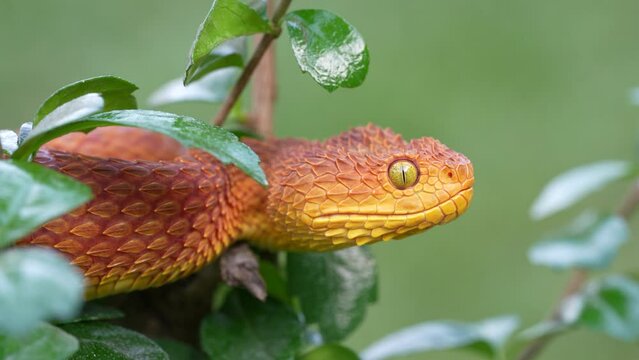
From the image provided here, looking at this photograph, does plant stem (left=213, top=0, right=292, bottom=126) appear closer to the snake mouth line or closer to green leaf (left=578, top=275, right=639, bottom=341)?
the snake mouth line

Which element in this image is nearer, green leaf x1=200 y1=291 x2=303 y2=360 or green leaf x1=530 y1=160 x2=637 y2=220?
green leaf x1=200 y1=291 x2=303 y2=360

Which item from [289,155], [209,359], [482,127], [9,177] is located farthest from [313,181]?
[482,127]

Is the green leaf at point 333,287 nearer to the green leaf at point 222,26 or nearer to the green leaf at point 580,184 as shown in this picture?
the green leaf at point 222,26

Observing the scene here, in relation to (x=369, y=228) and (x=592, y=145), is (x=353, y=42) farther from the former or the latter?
(x=592, y=145)

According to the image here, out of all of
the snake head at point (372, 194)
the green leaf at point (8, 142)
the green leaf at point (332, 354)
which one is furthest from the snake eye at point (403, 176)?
the green leaf at point (8, 142)

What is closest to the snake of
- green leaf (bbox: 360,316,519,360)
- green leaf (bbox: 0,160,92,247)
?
green leaf (bbox: 0,160,92,247)

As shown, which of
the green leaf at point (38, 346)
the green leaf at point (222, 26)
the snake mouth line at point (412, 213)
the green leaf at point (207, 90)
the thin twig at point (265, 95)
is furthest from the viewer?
the thin twig at point (265, 95)
